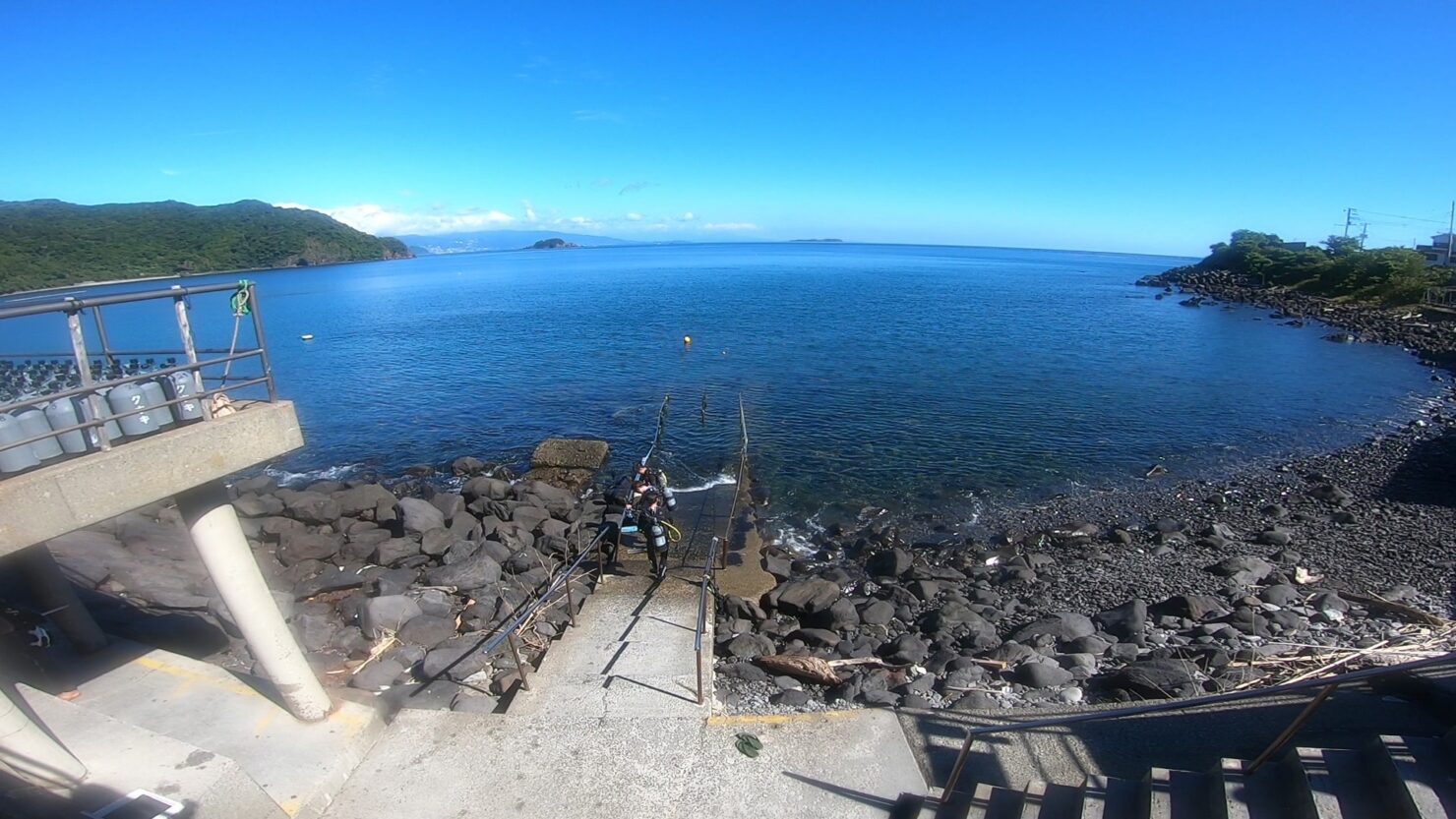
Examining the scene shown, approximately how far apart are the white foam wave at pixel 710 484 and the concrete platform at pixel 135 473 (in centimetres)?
1477

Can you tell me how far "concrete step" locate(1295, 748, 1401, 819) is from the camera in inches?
185

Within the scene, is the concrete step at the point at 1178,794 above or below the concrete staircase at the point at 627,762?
above

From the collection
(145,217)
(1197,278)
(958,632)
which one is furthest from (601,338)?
(145,217)

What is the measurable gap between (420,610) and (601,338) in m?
42.0

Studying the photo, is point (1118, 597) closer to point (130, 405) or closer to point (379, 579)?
point (379, 579)

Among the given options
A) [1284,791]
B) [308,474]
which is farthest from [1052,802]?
[308,474]

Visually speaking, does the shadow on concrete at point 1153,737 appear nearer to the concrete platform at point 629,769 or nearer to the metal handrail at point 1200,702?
the metal handrail at point 1200,702

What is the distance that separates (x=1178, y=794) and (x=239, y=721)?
9.13 metres

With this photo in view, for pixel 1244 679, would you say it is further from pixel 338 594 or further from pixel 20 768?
pixel 338 594

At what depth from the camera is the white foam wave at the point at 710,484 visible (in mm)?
20969

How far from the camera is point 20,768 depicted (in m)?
5.27

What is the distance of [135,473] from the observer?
211 inches

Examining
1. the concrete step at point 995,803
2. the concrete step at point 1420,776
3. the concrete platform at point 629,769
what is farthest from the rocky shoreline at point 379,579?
the concrete step at point 1420,776

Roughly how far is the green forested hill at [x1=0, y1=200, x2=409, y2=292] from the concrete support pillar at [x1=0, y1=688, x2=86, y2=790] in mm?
83674
